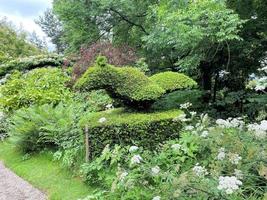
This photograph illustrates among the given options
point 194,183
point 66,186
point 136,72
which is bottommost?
point 66,186

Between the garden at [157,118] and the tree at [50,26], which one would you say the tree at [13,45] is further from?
the tree at [50,26]

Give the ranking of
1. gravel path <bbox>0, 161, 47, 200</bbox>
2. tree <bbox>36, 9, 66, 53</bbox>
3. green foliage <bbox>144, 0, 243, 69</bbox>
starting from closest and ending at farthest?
1. gravel path <bbox>0, 161, 47, 200</bbox>
2. green foliage <bbox>144, 0, 243, 69</bbox>
3. tree <bbox>36, 9, 66, 53</bbox>

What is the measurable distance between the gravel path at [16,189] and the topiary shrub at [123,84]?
1704mm

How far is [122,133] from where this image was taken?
5535mm

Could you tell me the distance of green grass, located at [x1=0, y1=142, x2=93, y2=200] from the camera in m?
5.36

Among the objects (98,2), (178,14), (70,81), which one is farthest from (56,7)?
(178,14)

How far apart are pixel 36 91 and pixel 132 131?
16.1 ft

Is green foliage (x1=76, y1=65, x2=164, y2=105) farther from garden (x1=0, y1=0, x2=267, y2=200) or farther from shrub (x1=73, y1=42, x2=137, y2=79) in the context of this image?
shrub (x1=73, y1=42, x2=137, y2=79)

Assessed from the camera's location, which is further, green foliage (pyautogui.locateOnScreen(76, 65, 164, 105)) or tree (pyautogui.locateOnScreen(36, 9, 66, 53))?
tree (pyautogui.locateOnScreen(36, 9, 66, 53))

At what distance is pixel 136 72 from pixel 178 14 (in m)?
1.72

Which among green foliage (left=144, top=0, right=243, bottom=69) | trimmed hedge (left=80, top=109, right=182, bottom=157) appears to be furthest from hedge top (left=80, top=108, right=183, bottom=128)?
green foliage (left=144, top=0, right=243, bottom=69)

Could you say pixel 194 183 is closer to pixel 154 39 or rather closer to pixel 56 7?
pixel 154 39

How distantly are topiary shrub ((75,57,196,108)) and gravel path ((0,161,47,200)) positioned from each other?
1.70m

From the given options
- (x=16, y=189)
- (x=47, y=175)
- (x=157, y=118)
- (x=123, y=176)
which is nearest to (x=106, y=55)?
(x=47, y=175)
